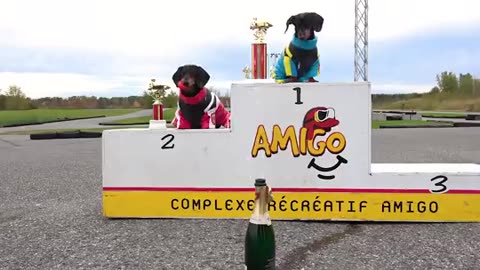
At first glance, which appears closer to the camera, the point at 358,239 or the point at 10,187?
the point at 358,239

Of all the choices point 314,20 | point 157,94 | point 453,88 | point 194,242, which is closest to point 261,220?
point 194,242

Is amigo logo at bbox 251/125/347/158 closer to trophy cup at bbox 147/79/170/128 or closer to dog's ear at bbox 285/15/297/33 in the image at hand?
dog's ear at bbox 285/15/297/33

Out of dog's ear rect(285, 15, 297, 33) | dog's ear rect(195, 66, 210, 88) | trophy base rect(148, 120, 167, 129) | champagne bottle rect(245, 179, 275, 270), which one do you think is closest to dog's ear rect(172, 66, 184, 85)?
dog's ear rect(195, 66, 210, 88)

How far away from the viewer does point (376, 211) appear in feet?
16.5

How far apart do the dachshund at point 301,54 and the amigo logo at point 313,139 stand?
0.53 metres

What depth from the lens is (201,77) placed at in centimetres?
566

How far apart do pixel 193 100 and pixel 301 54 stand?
55.1 inches

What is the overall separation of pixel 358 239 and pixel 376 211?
Result: 65 cm

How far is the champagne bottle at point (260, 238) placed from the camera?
9.19 ft

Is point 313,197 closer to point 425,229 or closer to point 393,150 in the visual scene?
point 425,229

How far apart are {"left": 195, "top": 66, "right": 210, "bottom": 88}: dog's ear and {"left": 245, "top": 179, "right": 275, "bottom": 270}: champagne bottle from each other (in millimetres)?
3020

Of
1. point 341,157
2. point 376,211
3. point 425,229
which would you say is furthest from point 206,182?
point 425,229

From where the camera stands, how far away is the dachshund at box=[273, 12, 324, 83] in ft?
17.1

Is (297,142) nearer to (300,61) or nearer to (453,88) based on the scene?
(300,61)
